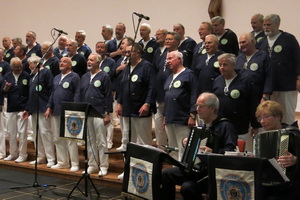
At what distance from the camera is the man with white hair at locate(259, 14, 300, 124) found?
580 cm

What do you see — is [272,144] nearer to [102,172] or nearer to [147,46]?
[102,172]

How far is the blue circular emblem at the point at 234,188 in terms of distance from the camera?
3.59 metres

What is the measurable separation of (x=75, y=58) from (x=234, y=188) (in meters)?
4.69

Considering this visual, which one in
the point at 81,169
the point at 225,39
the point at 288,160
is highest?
the point at 225,39

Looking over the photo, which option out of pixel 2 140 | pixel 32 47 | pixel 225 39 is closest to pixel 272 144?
pixel 225 39

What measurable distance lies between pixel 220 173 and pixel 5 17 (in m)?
10.8

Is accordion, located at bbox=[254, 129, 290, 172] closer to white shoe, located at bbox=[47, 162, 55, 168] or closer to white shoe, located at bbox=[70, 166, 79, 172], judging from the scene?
white shoe, located at bbox=[70, 166, 79, 172]

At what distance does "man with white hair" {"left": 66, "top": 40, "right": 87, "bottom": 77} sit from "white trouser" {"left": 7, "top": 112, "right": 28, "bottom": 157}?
117cm

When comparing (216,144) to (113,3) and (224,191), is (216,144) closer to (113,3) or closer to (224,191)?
(224,191)

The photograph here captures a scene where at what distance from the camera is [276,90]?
19.1ft

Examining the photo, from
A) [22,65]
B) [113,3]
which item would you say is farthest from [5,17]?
[22,65]

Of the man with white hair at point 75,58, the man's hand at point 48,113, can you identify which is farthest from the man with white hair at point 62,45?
the man's hand at point 48,113

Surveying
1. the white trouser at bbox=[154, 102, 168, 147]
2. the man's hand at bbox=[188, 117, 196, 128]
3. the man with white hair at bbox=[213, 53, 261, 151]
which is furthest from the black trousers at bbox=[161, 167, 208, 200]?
the white trouser at bbox=[154, 102, 168, 147]

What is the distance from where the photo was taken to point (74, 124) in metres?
5.84
